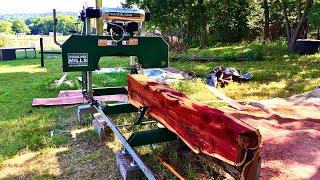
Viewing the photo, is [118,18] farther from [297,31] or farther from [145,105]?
[297,31]

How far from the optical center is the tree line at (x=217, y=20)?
18797mm

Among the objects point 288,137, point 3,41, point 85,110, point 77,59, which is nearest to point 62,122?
point 85,110

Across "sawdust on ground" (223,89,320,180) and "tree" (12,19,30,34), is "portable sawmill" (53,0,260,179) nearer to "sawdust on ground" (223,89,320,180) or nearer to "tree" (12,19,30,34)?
"sawdust on ground" (223,89,320,180)

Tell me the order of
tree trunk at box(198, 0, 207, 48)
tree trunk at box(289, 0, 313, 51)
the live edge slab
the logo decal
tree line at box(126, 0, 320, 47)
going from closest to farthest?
1. the live edge slab
2. the logo decal
3. tree trunk at box(289, 0, 313, 51)
4. tree line at box(126, 0, 320, 47)
5. tree trunk at box(198, 0, 207, 48)

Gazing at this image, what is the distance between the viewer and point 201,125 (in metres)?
2.77

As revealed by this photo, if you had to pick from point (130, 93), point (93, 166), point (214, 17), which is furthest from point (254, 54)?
point (93, 166)

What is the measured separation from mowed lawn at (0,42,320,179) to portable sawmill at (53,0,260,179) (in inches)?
13.5

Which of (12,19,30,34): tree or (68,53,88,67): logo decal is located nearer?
(68,53,88,67): logo decal

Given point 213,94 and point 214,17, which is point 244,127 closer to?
point 213,94

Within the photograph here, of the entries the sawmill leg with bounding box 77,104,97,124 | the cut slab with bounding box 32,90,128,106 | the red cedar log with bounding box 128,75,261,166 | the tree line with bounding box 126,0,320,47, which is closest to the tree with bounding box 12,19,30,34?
the tree line with bounding box 126,0,320,47

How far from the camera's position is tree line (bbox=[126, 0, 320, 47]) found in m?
18.8

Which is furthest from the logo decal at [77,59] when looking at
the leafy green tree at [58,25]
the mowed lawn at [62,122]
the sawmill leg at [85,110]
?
the leafy green tree at [58,25]

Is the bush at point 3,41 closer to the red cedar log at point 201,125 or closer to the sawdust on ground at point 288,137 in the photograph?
the sawdust on ground at point 288,137

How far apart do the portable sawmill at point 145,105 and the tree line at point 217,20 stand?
13.4 m
